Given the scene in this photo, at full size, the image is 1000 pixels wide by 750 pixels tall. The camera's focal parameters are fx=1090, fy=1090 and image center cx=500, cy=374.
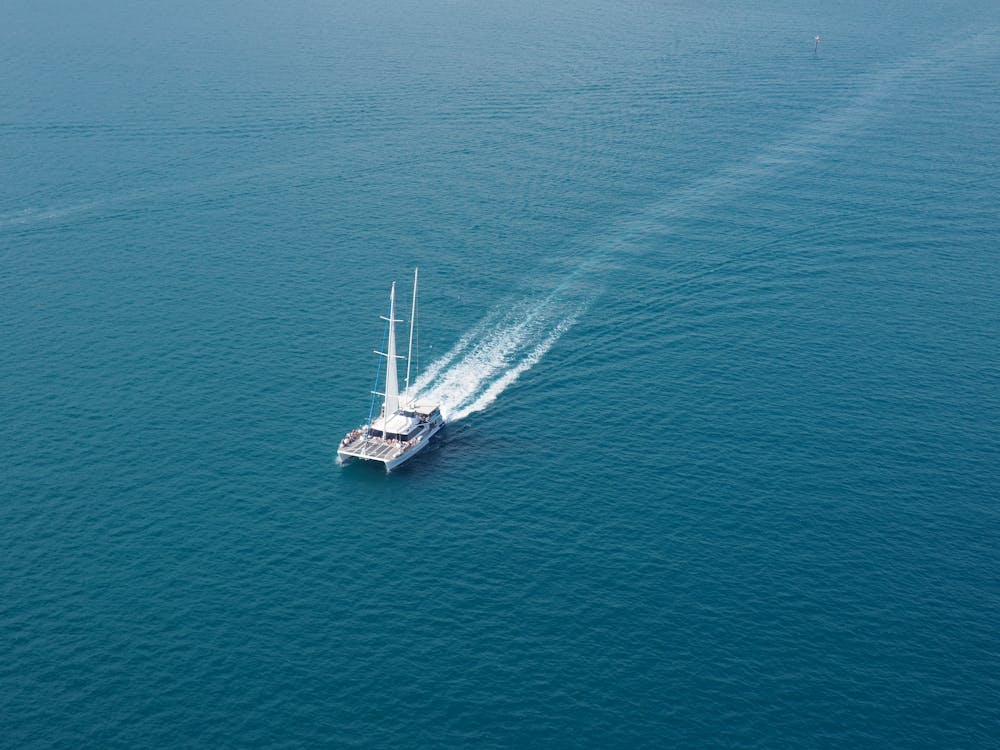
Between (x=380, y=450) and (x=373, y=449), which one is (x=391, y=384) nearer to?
(x=373, y=449)

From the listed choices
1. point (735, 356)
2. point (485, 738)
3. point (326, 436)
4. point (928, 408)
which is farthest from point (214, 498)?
point (928, 408)

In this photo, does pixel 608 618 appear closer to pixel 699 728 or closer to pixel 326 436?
pixel 699 728

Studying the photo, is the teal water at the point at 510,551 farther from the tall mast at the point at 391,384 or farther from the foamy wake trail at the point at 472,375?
the tall mast at the point at 391,384

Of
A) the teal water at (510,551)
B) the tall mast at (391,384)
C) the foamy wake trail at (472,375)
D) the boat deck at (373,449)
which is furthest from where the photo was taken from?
the foamy wake trail at (472,375)

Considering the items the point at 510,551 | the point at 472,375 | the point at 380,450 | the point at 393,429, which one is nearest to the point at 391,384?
the point at 393,429

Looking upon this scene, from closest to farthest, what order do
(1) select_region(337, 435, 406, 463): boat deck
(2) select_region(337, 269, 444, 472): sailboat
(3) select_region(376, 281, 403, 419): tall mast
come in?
(1) select_region(337, 435, 406, 463): boat deck
(2) select_region(337, 269, 444, 472): sailboat
(3) select_region(376, 281, 403, 419): tall mast

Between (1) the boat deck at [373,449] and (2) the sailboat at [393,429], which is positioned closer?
(1) the boat deck at [373,449]

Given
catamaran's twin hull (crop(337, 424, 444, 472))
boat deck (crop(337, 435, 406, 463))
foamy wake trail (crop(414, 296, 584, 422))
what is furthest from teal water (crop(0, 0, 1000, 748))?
boat deck (crop(337, 435, 406, 463))

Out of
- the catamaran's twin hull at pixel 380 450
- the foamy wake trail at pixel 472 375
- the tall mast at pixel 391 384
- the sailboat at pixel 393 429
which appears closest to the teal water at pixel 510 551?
the foamy wake trail at pixel 472 375

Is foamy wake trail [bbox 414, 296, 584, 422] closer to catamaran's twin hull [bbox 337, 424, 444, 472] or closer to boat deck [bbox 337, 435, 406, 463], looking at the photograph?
catamaran's twin hull [bbox 337, 424, 444, 472]
